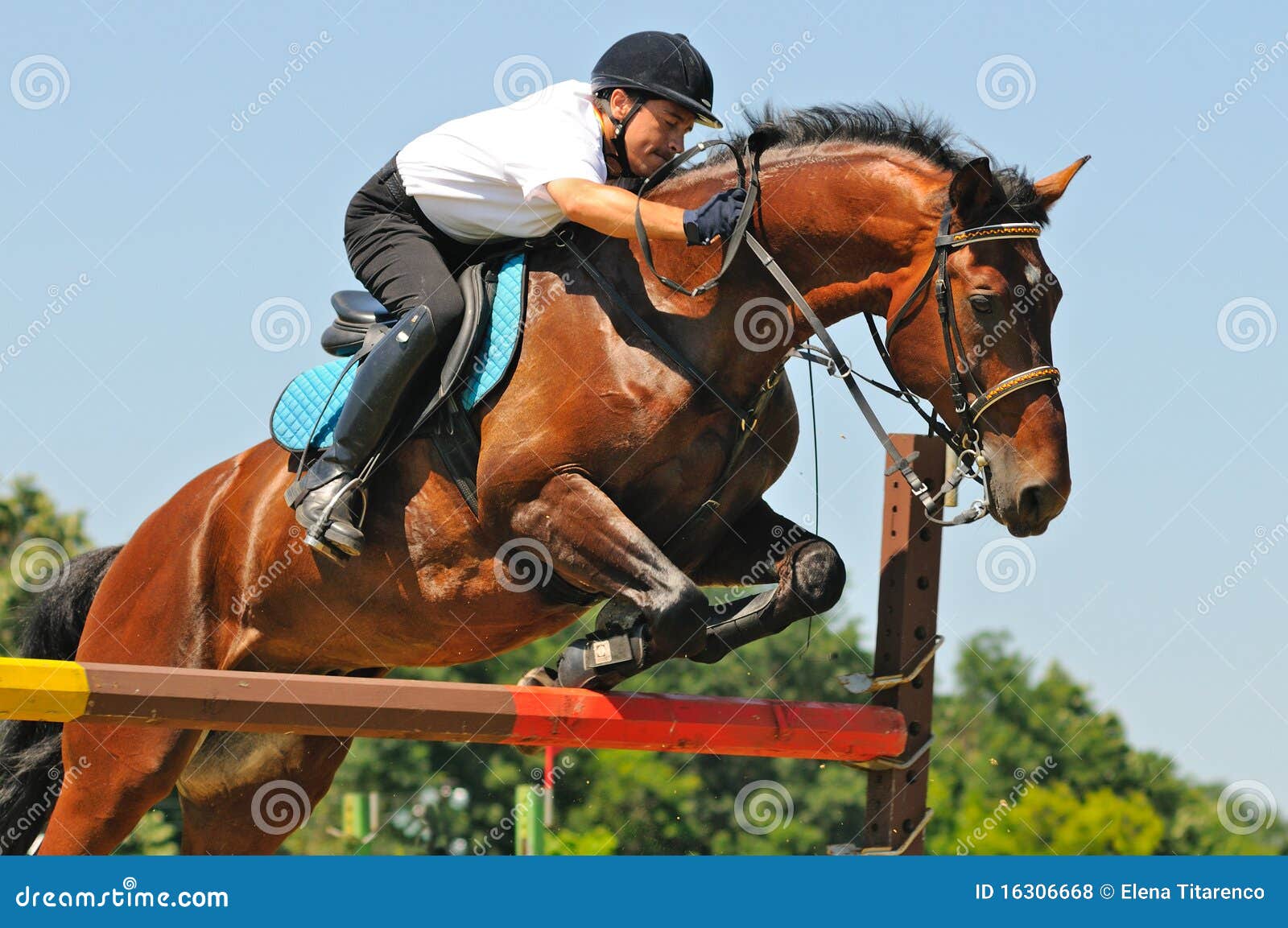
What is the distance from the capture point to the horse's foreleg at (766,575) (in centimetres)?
452

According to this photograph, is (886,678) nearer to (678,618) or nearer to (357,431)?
(678,618)

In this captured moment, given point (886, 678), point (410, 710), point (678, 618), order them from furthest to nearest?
point (886, 678)
point (678, 618)
point (410, 710)

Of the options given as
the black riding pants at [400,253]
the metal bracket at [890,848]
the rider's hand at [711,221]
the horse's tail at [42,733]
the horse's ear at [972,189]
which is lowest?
the horse's tail at [42,733]

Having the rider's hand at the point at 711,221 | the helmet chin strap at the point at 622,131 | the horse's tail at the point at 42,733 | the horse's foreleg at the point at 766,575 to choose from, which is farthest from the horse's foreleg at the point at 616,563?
the horse's tail at the point at 42,733

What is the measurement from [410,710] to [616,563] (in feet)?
2.45

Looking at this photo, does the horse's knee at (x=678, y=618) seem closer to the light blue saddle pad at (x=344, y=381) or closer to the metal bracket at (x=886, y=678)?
the metal bracket at (x=886, y=678)

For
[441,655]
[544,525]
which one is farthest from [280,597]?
[544,525]

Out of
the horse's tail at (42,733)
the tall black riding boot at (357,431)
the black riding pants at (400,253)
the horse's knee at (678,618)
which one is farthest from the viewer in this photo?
the horse's tail at (42,733)

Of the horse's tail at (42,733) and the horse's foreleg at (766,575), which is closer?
the horse's foreleg at (766,575)

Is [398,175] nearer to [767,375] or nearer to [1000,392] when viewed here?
[767,375]

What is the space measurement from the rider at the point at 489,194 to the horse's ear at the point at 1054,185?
34.8 inches

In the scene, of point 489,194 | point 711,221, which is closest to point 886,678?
point 711,221

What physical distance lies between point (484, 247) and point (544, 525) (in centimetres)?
101

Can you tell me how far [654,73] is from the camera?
183 inches
